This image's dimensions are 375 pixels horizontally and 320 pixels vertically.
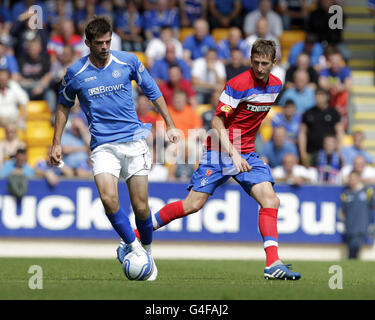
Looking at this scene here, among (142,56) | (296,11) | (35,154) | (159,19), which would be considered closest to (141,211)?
(35,154)

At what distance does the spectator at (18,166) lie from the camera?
43.9 feet

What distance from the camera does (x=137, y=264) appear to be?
25.8ft

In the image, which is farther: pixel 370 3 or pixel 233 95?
pixel 370 3

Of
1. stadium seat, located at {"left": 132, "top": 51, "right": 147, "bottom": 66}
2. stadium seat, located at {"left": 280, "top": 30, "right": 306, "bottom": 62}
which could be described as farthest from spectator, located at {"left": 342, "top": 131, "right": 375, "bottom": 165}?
stadium seat, located at {"left": 132, "top": 51, "right": 147, "bottom": 66}

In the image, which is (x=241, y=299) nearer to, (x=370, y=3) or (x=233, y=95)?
(x=233, y=95)

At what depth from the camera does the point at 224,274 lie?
9406 millimetres

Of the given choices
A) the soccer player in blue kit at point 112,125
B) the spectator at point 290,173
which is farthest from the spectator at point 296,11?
the soccer player in blue kit at point 112,125

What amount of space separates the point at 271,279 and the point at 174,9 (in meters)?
9.92

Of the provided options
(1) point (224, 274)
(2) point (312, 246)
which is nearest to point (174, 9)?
(2) point (312, 246)

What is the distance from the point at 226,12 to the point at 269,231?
32.8 feet

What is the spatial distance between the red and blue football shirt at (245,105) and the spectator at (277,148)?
5.21 meters

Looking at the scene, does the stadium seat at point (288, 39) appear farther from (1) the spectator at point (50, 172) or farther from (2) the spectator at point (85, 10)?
(1) the spectator at point (50, 172)

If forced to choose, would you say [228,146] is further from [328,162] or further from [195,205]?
[328,162]

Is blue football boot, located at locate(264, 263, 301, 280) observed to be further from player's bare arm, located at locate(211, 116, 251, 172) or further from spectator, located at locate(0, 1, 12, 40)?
spectator, located at locate(0, 1, 12, 40)
